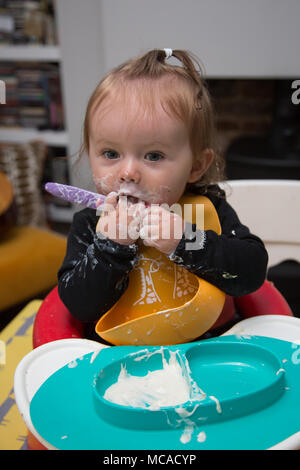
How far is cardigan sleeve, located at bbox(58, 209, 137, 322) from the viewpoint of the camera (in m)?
0.57

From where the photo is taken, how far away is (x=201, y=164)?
0.67 metres

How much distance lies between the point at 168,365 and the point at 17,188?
1.45 meters

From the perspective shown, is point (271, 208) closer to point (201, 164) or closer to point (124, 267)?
point (201, 164)

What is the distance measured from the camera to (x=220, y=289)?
595mm

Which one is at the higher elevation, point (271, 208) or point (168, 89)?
point (168, 89)

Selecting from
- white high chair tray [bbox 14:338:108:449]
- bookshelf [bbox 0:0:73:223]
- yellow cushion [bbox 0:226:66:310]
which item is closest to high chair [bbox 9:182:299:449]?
white high chair tray [bbox 14:338:108:449]

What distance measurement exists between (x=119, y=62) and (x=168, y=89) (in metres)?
1.16

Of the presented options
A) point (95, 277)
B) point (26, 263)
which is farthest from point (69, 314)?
point (26, 263)

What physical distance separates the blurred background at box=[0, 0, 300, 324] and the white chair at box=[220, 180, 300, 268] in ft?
0.77

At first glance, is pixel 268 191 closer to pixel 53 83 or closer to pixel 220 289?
pixel 220 289

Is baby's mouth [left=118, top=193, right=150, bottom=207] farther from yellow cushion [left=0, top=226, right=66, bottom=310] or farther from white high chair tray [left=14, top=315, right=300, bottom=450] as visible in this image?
yellow cushion [left=0, top=226, right=66, bottom=310]

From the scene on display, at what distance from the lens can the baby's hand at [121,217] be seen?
542mm
